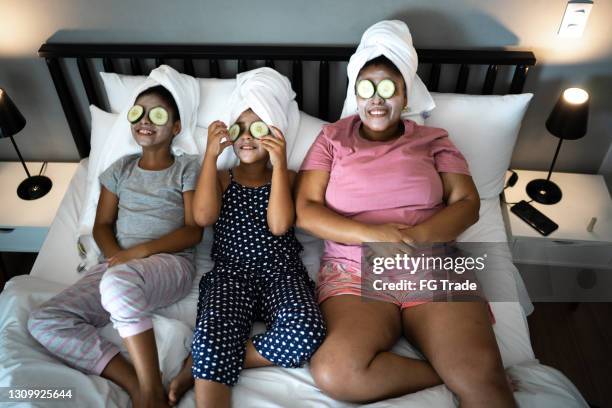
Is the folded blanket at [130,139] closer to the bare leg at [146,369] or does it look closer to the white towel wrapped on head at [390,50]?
the bare leg at [146,369]

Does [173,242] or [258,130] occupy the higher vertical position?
[258,130]

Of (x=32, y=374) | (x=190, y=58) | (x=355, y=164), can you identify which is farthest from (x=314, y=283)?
(x=190, y=58)

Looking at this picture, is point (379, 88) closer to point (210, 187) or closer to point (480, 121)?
point (480, 121)

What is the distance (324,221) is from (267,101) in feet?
1.56

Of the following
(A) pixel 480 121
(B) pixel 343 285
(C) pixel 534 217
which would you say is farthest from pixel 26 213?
(C) pixel 534 217

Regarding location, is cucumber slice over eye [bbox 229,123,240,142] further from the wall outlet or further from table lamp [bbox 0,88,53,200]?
the wall outlet

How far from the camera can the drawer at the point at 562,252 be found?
6.10ft

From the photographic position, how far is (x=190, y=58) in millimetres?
1885

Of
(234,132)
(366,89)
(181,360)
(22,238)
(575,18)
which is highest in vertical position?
(575,18)

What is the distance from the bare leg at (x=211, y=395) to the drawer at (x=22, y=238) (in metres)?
1.12

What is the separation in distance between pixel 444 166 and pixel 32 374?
138 centimetres

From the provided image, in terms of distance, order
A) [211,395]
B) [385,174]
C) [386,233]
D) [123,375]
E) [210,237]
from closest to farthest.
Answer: [211,395] < [123,375] < [386,233] < [385,174] < [210,237]

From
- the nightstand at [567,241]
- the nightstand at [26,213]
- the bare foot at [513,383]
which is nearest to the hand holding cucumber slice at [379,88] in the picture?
the nightstand at [567,241]

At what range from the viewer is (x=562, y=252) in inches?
75.2
